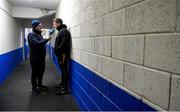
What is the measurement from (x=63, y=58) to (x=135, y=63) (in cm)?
258

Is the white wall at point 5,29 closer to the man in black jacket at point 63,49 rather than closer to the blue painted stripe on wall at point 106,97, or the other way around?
the man in black jacket at point 63,49

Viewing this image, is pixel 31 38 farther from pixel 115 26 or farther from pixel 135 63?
pixel 135 63

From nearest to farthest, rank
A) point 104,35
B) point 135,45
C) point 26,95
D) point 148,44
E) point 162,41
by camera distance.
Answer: point 162,41 < point 148,44 < point 135,45 < point 104,35 < point 26,95

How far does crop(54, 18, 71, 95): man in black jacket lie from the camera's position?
3.51 m

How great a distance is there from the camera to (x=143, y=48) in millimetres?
1103

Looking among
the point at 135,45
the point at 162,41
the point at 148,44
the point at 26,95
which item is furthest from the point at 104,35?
the point at 26,95

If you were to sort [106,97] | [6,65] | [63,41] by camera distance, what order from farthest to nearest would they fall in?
[6,65], [63,41], [106,97]

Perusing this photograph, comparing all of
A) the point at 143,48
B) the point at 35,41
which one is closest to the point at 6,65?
the point at 35,41

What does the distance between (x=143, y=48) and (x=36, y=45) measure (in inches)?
115

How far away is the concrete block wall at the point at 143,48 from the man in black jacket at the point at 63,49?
176 centimetres

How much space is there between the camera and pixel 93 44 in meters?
2.09

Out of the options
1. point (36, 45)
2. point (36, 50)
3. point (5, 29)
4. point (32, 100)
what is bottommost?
point (32, 100)

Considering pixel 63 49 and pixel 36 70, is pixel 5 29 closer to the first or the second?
pixel 36 70

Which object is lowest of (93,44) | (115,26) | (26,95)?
(26,95)
